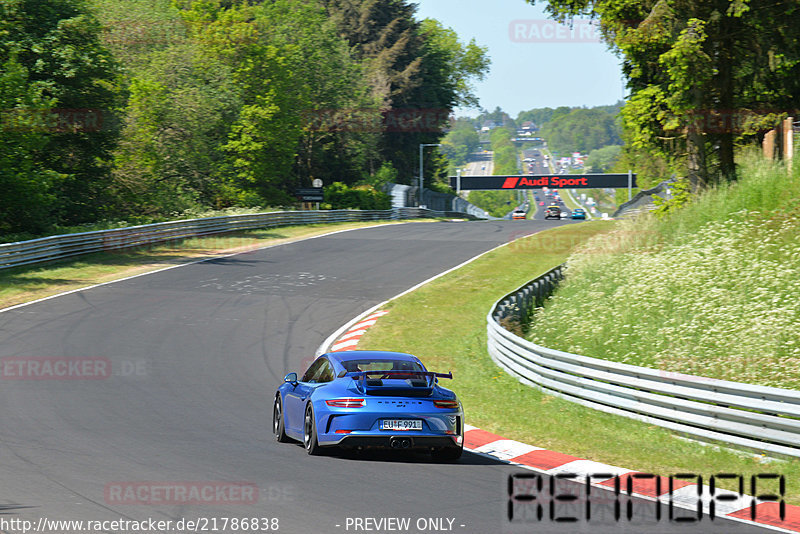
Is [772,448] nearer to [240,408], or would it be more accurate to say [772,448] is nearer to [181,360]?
[240,408]

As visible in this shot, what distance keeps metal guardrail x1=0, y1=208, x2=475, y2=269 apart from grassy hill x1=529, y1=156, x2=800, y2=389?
57.9ft

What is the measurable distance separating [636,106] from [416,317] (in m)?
12.8

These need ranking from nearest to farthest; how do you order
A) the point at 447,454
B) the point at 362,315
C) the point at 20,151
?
the point at 447,454 → the point at 362,315 → the point at 20,151

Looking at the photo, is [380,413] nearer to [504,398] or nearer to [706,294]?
[504,398]

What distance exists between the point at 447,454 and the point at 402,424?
2.60ft

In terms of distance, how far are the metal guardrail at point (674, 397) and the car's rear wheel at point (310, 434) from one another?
16.6 ft

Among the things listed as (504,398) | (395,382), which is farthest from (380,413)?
Answer: (504,398)

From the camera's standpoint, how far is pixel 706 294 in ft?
63.5

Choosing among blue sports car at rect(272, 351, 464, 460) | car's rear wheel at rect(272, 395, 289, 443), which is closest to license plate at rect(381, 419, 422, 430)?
blue sports car at rect(272, 351, 464, 460)

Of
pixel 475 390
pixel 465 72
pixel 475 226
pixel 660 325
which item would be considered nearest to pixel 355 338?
pixel 475 390

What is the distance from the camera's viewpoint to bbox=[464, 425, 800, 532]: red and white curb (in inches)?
333

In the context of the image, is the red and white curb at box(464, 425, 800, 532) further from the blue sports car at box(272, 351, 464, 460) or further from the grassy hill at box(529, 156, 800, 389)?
the grassy hill at box(529, 156, 800, 389)

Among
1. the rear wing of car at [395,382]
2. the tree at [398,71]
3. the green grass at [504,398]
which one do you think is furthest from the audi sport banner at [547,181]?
the rear wing of car at [395,382]

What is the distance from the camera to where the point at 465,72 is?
385 feet
